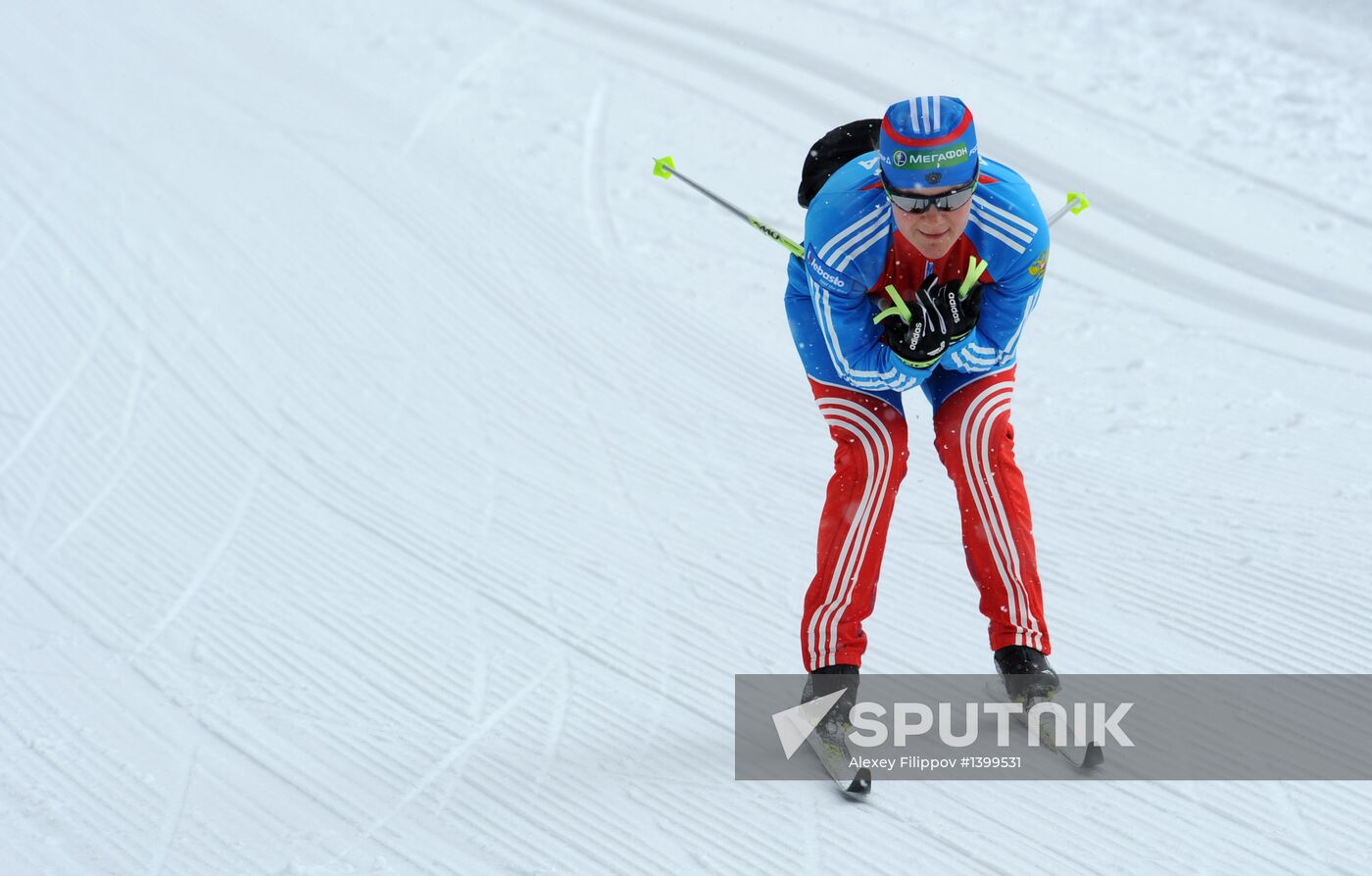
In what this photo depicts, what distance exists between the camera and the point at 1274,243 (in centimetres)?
693

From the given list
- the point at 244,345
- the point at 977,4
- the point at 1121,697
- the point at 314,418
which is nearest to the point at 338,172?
the point at 244,345

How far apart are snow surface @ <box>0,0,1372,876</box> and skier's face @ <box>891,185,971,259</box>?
1.43 m

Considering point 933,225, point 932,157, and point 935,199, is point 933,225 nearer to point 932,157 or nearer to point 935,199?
point 935,199

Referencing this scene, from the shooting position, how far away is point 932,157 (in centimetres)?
301

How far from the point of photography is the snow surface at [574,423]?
3.57 m

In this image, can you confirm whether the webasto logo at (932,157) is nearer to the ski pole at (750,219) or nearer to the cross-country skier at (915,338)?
the cross-country skier at (915,338)

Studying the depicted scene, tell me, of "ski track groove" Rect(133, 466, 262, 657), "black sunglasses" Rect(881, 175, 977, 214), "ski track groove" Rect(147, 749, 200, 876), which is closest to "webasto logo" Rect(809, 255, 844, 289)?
"black sunglasses" Rect(881, 175, 977, 214)

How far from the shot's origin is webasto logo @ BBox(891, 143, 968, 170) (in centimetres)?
301

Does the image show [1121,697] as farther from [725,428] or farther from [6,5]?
[6,5]

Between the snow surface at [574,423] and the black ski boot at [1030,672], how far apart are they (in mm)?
252

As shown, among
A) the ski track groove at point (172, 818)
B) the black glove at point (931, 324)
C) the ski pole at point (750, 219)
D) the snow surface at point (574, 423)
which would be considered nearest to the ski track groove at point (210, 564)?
the snow surface at point (574, 423)

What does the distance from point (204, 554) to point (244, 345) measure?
61.9 inches

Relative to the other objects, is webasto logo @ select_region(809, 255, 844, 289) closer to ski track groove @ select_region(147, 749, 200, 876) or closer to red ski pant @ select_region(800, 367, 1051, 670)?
red ski pant @ select_region(800, 367, 1051, 670)

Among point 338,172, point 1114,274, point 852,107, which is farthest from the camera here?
point 852,107
